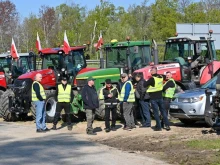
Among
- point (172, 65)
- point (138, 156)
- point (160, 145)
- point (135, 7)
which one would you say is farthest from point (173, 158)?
point (135, 7)

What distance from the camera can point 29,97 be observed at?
2023 centimetres

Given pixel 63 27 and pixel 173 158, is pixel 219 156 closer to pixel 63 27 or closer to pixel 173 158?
pixel 173 158

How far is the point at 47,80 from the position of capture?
2073cm

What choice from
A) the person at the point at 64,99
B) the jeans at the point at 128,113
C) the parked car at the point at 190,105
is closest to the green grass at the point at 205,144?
the parked car at the point at 190,105

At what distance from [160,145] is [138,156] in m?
1.45

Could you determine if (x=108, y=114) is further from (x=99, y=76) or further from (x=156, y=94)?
(x=99, y=76)

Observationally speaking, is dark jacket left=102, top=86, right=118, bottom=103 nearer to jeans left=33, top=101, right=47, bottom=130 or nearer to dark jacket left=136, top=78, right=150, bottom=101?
dark jacket left=136, top=78, right=150, bottom=101

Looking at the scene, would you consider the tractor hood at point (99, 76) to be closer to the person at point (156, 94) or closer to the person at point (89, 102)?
the person at point (89, 102)

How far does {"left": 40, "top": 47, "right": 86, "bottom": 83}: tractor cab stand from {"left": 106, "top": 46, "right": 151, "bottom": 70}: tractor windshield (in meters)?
1.08

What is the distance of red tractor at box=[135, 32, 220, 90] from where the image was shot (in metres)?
19.6

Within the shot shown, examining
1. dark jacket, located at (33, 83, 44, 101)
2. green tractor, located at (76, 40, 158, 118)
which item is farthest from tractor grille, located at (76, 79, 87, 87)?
dark jacket, located at (33, 83, 44, 101)

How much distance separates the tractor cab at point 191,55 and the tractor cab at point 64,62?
3.42 metres

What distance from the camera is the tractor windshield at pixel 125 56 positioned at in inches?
818

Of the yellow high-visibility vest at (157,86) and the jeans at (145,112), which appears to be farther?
the jeans at (145,112)
